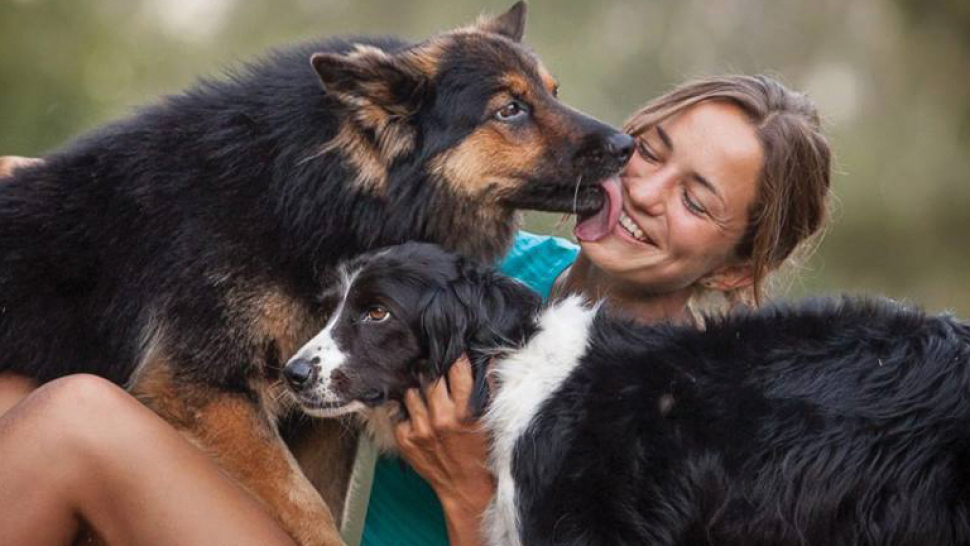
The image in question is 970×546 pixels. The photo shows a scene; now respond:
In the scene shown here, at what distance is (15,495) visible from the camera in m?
2.93

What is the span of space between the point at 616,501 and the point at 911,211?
5.42m

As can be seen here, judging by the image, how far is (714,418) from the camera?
2.76 m

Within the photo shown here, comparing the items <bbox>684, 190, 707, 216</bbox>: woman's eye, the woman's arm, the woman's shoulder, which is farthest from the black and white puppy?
the woman's arm

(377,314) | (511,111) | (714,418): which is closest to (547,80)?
(511,111)

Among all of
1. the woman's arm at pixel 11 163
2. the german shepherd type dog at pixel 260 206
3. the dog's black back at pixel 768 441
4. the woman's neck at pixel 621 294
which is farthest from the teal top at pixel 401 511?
the woman's arm at pixel 11 163

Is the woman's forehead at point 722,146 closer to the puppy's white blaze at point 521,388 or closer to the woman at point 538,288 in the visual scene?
the woman at point 538,288

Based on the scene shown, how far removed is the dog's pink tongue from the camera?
3.42 m

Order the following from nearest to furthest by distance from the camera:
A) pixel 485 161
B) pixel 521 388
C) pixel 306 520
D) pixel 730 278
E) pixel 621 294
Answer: pixel 521 388
pixel 306 520
pixel 485 161
pixel 621 294
pixel 730 278

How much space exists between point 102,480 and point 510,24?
1.53m

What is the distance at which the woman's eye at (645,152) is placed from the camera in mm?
3543

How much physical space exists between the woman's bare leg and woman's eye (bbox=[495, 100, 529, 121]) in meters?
1.07

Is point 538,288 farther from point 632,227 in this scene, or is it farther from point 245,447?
point 245,447

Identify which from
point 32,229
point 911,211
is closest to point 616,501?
point 32,229

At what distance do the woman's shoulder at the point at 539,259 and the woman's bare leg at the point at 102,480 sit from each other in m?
1.11
